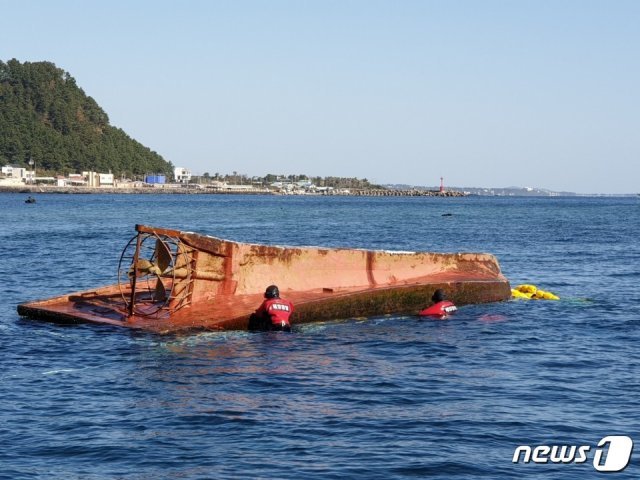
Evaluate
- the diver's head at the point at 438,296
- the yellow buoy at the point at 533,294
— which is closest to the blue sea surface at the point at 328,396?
the diver's head at the point at 438,296

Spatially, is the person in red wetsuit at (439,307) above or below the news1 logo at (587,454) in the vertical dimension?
above

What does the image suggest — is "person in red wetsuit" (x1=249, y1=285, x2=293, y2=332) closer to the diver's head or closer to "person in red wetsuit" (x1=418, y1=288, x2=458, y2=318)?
"person in red wetsuit" (x1=418, y1=288, x2=458, y2=318)

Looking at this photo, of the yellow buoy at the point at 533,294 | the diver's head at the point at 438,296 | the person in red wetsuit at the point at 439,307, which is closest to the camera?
the person in red wetsuit at the point at 439,307

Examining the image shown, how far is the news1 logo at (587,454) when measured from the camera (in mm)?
11812

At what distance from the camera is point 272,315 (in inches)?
803

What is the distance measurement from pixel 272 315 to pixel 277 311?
5.8 inches

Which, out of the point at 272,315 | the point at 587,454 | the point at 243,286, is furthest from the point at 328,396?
the point at 243,286

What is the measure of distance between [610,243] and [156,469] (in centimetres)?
4703

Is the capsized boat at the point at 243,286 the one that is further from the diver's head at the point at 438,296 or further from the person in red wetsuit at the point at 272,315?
the diver's head at the point at 438,296

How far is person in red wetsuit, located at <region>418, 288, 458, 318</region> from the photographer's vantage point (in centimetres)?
2339

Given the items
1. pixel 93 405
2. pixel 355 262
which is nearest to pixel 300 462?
pixel 93 405

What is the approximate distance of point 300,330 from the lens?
2120 cm

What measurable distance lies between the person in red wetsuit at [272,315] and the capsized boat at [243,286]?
231 millimetres

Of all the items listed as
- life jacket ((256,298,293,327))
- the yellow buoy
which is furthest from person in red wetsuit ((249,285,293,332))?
the yellow buoy
